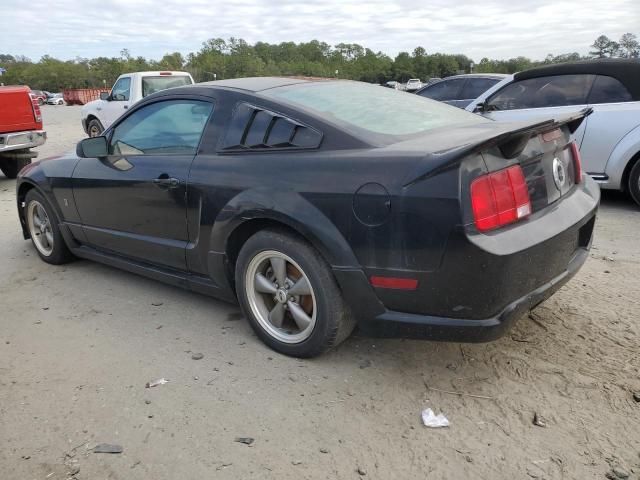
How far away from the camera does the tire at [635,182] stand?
232 inches

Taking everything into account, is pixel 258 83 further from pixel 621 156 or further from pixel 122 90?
pixel 122 90

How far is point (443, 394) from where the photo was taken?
2717 mm

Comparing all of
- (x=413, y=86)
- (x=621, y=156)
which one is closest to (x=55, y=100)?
(x=413, y=86)

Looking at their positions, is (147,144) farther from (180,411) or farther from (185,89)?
(180,411)

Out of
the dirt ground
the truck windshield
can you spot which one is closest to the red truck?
the truck windshield

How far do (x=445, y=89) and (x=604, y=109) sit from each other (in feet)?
18.5

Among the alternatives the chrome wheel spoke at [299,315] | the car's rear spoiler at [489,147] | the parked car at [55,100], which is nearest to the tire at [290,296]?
the chrome wheel spoke at [299,315]

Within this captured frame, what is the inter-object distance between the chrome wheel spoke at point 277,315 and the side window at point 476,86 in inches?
Result: 358

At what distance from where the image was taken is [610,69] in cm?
611

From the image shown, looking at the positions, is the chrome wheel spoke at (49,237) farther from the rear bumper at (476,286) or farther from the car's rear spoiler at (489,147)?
the car's rear spoiler at (489,147)

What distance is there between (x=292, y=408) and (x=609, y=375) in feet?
5.34

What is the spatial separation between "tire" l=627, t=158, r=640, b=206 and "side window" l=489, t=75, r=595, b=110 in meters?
0.95

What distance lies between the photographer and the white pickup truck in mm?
13102

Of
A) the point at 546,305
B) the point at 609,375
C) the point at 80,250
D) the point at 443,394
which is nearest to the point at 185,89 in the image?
the point at 80,250
